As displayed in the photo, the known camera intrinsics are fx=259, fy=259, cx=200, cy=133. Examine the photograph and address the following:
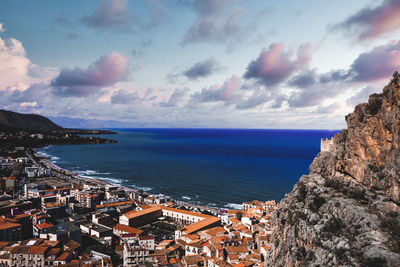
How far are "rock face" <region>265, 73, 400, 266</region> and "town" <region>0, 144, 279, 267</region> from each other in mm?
13636

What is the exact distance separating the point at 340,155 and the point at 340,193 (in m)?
5.20

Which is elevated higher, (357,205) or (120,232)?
(357,205)

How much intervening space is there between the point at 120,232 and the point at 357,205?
41192 millimetres

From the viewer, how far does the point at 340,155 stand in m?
26.2

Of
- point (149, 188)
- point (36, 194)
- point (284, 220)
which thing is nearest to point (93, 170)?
point (149, 188)

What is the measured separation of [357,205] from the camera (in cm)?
1927

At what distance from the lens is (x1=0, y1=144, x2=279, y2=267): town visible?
117 feet

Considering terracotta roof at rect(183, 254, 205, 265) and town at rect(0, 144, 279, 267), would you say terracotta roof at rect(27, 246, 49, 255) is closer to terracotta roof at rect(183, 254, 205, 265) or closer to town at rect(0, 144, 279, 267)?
town at rect(0, 144, 279, 267)

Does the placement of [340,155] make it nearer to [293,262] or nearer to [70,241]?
[293,262]

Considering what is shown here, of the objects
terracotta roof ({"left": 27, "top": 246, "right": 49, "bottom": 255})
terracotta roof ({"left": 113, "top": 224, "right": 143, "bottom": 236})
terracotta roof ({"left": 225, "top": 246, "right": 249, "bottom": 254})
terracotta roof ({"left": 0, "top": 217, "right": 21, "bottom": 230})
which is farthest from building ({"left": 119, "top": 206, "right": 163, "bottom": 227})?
terracotta roof ({"left": 225, "top": 246, "right": 249, "bottom": 254})

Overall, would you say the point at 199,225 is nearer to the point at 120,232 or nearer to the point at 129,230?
the point at 129,230

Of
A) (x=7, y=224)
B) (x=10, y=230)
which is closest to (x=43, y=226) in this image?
(x=10, y=230)

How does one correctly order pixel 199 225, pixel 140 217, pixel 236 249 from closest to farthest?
pixel 236 249
pixel 199 225
pixel 140 217

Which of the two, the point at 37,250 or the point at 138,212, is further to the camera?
the point at 138,212
